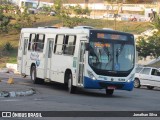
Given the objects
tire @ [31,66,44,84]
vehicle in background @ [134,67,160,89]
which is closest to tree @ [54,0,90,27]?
vehicle in background @ [134,67,160,89]

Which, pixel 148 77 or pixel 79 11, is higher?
pixel 79 11

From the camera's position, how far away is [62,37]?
26609 mm

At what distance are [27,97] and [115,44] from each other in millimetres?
4887

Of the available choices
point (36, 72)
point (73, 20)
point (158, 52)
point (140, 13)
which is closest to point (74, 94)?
point (36, 72)

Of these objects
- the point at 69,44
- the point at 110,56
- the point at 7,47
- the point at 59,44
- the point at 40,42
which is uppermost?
the point at 69,44

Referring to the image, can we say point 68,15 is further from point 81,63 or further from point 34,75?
point 81,63

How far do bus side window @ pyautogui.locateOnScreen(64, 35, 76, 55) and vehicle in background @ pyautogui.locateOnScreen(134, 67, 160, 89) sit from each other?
10493mm

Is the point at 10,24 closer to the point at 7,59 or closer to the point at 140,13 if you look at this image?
the point at 7,59

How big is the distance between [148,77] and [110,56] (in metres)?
11.8

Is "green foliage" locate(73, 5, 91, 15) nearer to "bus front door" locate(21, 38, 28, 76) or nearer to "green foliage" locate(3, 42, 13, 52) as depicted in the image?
"green foliage" locate(3, 42, 13, 52)

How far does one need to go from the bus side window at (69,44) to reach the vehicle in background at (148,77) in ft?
34.4

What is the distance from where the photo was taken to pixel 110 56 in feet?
79.1

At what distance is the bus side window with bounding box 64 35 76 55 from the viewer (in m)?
25.3

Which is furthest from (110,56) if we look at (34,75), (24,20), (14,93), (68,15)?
(24,20)
